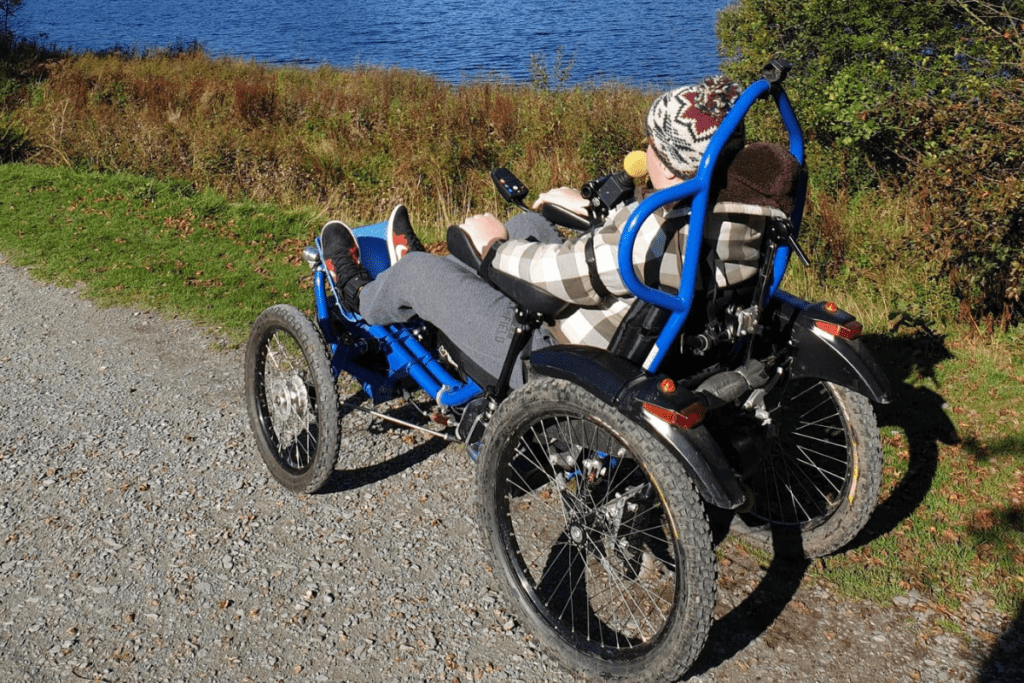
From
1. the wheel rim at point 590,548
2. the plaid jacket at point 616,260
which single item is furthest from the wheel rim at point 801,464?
the plaid jacket at point 616,260

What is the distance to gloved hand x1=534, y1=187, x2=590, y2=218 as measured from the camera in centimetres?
377

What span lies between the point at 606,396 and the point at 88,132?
33.4ft

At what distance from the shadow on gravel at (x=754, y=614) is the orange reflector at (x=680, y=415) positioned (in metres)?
0.83

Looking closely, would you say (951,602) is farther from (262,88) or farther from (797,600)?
(262,88)

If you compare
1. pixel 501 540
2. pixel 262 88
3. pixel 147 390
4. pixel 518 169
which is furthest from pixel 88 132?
pixel 501 540

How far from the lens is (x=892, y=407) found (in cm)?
429

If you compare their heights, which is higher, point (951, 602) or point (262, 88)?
point (951, 602)

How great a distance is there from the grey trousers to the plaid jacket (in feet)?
0.82

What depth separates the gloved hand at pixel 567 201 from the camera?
3771mm

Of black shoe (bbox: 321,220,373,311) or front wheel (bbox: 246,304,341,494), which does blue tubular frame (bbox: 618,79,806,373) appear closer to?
front wheel (bbox: 246,304,341,494)

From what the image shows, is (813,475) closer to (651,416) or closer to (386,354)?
(651,416)

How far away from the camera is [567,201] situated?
150 inches

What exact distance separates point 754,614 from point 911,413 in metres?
1.66

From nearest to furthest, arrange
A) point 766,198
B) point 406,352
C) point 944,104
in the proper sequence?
point 766,198, point 406,352, point 944,104
